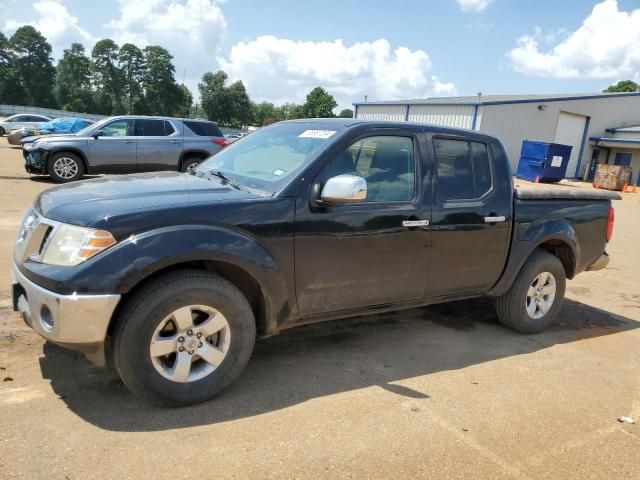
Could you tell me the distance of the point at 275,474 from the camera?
2.54 meters

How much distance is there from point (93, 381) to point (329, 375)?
1.60m

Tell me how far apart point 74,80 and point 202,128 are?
94.7 meters

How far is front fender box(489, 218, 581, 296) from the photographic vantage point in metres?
4.53

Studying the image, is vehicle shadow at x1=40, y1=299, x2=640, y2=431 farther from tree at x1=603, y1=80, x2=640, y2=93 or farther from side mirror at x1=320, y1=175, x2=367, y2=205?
tree at x1=603, y1=80, x2=640, y2=93

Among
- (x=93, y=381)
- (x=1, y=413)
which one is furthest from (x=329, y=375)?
(x=1, y=413)

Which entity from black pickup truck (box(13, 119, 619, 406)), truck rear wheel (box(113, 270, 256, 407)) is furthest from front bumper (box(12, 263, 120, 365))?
truck rear wheel (box(113, 270, 256, 407))

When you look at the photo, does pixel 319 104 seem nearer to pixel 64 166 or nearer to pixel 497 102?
pixel 497 102

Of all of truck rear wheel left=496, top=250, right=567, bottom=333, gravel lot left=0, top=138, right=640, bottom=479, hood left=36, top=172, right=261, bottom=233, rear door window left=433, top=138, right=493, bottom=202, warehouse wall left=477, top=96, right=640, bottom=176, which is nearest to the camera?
gravel lot left=0, top=138, right=640, bottom=479

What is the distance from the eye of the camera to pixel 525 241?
4562 millimetres

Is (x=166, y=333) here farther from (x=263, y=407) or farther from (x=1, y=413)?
(x=1, y=413)

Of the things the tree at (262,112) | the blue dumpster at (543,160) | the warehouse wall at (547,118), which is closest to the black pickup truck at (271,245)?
the warehouse wall at (547,118)

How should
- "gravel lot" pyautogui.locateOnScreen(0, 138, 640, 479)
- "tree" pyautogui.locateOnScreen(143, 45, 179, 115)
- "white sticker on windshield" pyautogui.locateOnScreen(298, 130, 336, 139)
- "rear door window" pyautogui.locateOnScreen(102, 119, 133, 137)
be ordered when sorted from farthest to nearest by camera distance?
"tree" pyautogui.locateOnScreen(143, 45, 179, 115) < "rear door window" pyautogui.locateOnScreen(102, 119, 133, 137) < "white sticker on windshield" pyautogui.locateOnScreen(298, 130, 336, 139) < "gravel lot" pyautogui.locateOnScreen(0, 138, 640, 479)

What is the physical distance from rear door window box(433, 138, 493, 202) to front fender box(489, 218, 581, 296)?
579 millimetres

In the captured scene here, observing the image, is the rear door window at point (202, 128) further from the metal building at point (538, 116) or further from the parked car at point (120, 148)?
the metal building at point (538, 116)
